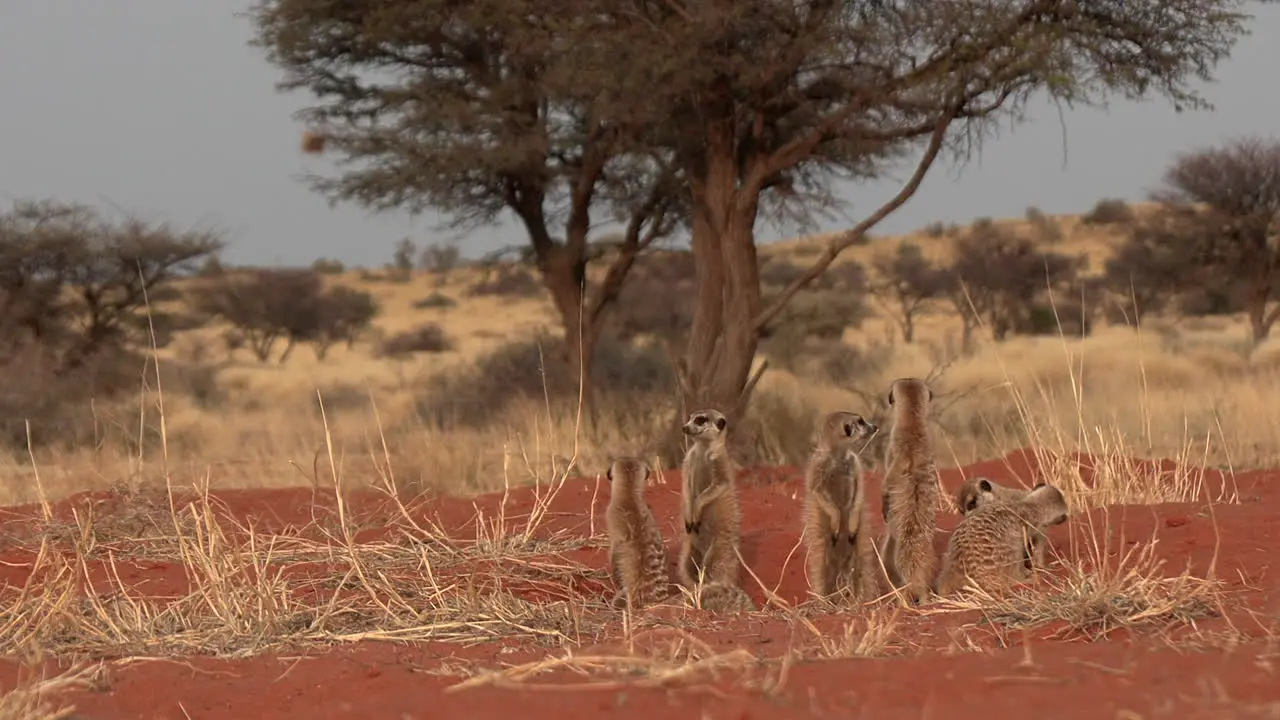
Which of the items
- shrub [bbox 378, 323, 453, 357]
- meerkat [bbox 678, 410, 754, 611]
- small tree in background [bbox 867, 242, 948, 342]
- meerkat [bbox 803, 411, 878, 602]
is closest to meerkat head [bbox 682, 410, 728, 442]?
meerkat [bbox 678, 410, 754, 611]

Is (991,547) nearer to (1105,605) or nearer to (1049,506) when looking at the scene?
(1049,506)

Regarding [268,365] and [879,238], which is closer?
[268,365]

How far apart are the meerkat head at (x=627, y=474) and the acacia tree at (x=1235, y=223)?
1977 centimetres

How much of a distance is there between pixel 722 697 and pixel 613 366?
1652 centimetres

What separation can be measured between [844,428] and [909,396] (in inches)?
11.9

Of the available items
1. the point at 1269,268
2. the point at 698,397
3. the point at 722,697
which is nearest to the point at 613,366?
the point at 698,397

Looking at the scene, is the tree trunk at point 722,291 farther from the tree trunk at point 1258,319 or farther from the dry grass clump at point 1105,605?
the tree trunk at point 1258,319

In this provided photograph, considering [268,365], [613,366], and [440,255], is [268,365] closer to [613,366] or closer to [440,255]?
[613,366]

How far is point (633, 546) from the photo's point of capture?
18.7 feet

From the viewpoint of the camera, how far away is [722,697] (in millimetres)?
3037

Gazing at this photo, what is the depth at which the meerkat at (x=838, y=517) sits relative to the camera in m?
5.77

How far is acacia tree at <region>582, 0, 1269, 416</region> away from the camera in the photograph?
9906 mm

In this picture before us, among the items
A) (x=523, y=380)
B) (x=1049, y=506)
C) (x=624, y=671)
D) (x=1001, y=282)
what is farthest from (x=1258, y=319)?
(x=624, y=671)

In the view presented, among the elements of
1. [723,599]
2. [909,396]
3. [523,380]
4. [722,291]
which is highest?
[722,291]
